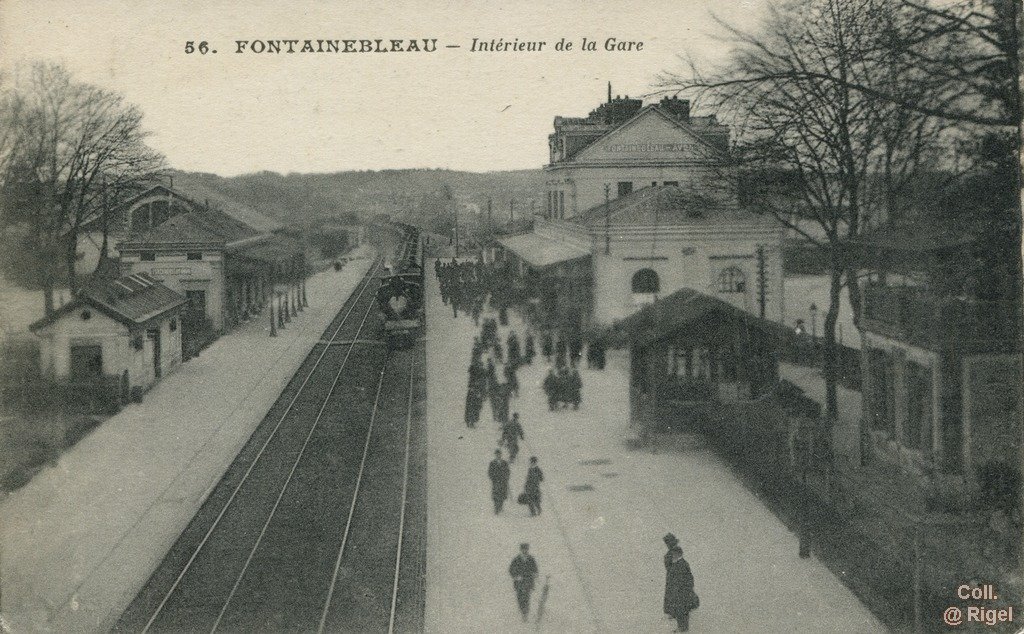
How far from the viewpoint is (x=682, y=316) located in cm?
920

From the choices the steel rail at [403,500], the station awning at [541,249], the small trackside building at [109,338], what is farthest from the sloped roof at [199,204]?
the station awning at [541,249]

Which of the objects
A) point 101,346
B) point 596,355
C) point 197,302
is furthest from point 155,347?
point 596,355

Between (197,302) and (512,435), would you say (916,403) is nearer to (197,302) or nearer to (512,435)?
(512,435)

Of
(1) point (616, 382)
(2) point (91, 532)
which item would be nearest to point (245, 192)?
(2) point (91, 532)

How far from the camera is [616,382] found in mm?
9836

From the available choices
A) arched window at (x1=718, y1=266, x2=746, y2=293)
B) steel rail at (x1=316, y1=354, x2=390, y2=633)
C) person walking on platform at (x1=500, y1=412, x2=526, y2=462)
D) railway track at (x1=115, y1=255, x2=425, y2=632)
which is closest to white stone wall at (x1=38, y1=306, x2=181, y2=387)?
railway track at (x1=115, y1=255, x2=425, y2=632)

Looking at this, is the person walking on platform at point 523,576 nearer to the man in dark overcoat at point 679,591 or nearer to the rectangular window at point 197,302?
the man in dark overcoat at point 679,591

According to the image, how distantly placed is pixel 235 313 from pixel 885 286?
14156mm

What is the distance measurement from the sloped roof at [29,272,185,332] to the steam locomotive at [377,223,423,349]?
385cm

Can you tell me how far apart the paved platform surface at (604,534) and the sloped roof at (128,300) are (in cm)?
533

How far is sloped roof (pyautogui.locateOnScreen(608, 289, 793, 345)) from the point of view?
9172mm

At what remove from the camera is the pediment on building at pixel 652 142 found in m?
9.34

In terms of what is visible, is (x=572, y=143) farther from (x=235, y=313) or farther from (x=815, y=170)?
(x=235, y=313)

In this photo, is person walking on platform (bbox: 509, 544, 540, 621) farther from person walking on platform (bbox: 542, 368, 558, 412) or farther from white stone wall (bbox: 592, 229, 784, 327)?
white stone wall (bbox: 592, 229, 784, 327)
